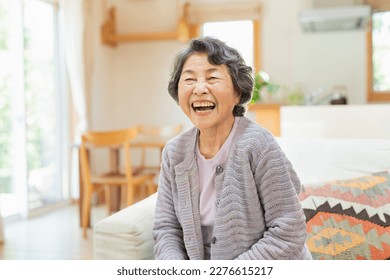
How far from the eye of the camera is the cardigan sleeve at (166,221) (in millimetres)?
1056

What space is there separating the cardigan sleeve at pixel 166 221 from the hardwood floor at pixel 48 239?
1.60 metres

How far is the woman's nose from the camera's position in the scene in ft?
3.08

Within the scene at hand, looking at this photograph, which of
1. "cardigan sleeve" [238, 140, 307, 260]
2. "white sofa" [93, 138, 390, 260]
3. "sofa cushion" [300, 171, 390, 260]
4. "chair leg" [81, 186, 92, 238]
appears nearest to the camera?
"cardigan sleeve" [238, 140, 307, 260]

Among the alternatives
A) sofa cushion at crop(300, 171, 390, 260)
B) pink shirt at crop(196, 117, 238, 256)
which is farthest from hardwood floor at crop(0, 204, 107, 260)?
pink shirt at crop(196, 117, 238, 256)

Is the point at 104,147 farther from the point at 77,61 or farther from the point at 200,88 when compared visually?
the point at 200,88

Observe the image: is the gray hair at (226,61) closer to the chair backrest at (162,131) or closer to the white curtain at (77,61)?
the chair backrest at (162,131)

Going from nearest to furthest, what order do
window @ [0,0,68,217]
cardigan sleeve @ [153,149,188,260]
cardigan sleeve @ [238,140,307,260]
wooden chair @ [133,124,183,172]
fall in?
1. cardigan sleeve @ [238,140,307,260]
2. cardigan sleeve @ [153,149,188,260]
3. window @ [0,0,68,217]
4. wooden chair @ [133,124,183,172]

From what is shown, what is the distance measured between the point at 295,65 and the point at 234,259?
3606 millimetres

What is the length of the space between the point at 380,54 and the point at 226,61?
3.67m

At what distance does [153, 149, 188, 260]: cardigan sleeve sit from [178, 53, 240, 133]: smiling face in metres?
0.16

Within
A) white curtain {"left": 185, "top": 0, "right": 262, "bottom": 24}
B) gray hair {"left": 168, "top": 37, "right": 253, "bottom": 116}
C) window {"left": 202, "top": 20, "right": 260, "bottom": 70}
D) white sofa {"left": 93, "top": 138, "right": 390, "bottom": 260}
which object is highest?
Result: white curtain {"left": 185, "top": 0, "right": 262, "bottom": 24}

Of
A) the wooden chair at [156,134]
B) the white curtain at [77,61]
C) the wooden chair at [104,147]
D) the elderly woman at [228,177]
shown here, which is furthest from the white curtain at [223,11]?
the elderly woman at [228,177]

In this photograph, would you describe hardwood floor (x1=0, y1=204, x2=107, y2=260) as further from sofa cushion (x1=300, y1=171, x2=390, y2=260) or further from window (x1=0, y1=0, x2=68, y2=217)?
sofa cushion (x1=300, y1=171, x2=390, y2=260)
